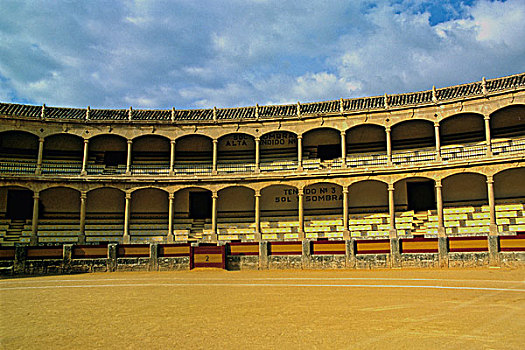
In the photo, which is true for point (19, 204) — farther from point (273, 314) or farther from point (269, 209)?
point (273, 314)

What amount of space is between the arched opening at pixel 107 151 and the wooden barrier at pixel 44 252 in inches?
449

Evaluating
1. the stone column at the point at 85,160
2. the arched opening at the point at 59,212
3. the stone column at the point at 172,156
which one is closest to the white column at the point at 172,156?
the stone column at the point at 172,156

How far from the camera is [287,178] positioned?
2952 cm

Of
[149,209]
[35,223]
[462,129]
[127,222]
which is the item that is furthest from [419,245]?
[35,223]

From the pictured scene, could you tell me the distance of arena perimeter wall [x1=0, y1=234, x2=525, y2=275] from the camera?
21578mm

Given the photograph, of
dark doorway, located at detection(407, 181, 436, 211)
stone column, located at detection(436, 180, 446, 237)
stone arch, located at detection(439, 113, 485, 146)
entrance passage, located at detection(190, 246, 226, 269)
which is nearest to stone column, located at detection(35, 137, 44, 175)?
entrance passage, located at detection(190, 246, 226, 269)

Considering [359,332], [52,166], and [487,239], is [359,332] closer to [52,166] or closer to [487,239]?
[487,239]

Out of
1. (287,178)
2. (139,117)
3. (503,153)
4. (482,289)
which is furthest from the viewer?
(139,117)

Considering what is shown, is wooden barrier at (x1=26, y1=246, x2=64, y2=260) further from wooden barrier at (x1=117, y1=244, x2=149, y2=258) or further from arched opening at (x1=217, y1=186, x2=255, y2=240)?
arched opening at (x1=217, y1=186, x2=255, y2=240)

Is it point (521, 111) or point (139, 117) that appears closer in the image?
point (521, 111)

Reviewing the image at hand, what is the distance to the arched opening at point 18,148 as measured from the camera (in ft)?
104

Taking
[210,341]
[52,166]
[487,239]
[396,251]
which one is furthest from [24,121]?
[487,239]

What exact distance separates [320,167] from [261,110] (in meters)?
6.05

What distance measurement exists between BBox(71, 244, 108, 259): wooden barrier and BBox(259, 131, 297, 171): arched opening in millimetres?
13924
